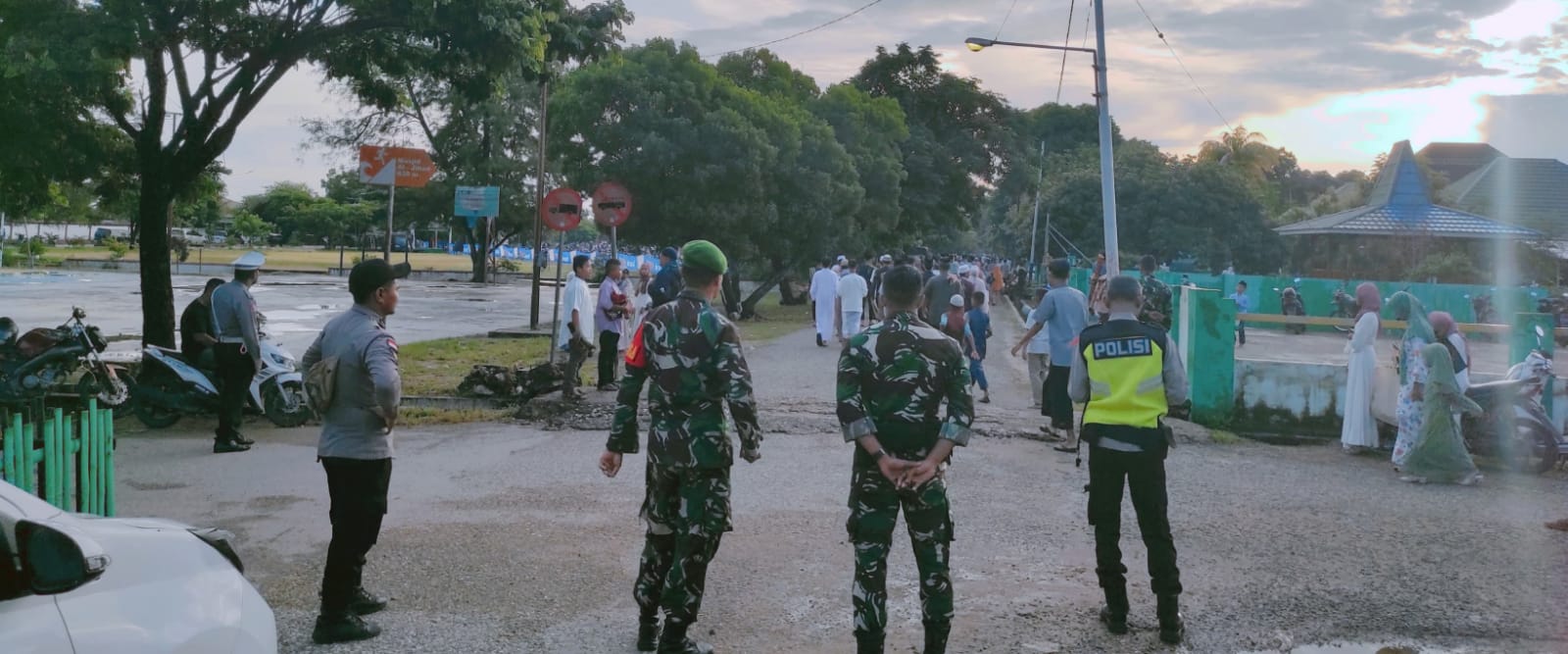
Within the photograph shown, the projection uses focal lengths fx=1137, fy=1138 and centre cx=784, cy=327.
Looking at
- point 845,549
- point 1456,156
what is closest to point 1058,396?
point 845,549

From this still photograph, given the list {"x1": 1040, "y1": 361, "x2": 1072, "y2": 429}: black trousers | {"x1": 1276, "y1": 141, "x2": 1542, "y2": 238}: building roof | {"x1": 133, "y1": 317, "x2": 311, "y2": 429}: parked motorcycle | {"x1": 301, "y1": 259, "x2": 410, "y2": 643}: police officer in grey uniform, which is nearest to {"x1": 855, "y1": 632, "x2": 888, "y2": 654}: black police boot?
{"x1": 301, "y1": 259, "x2": 410, "y2": 643}: police officer in grey uniform

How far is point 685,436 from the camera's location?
468cm

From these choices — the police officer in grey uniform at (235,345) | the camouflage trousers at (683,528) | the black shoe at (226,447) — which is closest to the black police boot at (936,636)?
the camouflage trousers at (683,528)

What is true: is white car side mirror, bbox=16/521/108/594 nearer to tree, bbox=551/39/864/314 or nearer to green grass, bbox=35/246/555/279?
tree, bbox=551/39/864/314

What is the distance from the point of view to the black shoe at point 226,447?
938 cm

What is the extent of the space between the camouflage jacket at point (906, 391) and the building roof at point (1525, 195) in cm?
4068

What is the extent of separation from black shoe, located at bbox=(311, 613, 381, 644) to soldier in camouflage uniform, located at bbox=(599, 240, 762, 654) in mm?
→ 1225

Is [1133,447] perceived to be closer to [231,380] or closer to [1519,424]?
[1519,424]

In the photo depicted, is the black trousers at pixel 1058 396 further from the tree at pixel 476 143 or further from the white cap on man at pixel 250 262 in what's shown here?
the tree at pixel 476 143

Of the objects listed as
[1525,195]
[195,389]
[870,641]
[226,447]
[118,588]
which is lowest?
[226,447]

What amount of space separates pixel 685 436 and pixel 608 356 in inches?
337

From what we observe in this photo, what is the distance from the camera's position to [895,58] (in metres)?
50.5

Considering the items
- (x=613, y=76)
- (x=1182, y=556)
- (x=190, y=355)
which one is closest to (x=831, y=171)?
(x=613, y=76)

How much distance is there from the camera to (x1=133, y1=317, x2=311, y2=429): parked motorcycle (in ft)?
34.2
